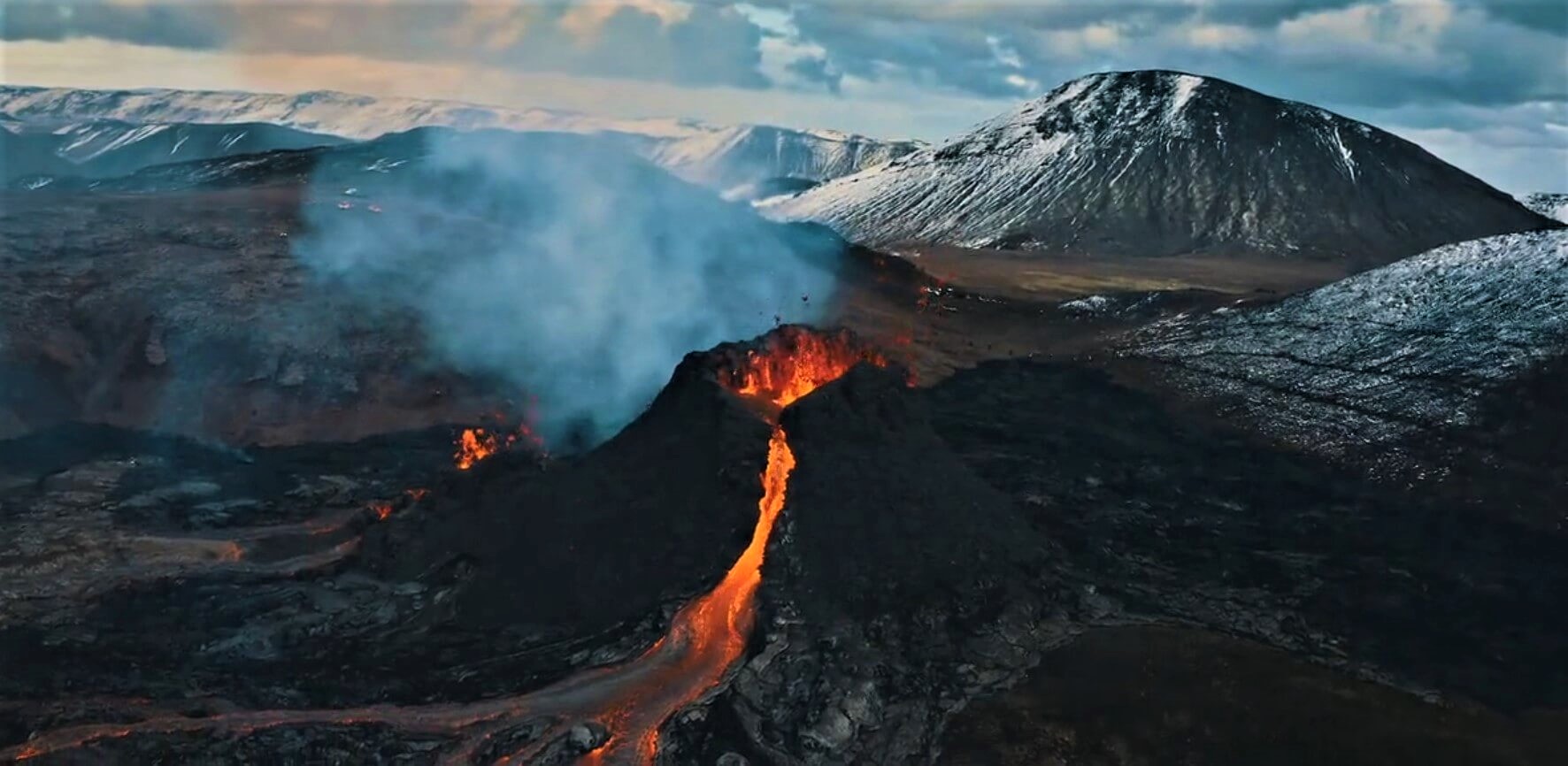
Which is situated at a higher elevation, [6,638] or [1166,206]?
[1166,206]

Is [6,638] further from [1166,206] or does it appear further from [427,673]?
[1166,206]

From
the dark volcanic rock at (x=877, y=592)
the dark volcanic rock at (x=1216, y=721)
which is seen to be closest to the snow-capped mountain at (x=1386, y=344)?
the dark volcanic rock at (x=1216, y=721)

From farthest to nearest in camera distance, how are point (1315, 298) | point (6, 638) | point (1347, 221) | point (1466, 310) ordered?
point (1347, 221), point (1315, 298), point (1466, 310), point (6, 638)

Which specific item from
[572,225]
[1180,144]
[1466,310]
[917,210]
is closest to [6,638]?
[572,225]

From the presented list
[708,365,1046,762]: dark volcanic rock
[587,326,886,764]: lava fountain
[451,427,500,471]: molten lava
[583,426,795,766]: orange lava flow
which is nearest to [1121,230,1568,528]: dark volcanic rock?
[708,365,1046,762]: dark volcanic rock

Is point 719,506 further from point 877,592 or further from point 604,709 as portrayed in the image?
point 604,709

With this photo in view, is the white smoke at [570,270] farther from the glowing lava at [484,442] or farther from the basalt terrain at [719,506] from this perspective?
the glowing lava at [484,442]

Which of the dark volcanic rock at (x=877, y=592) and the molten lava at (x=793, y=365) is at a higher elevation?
the molten lava at (x=793, y=365)

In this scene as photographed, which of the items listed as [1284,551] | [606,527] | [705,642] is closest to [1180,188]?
[1284,551]
